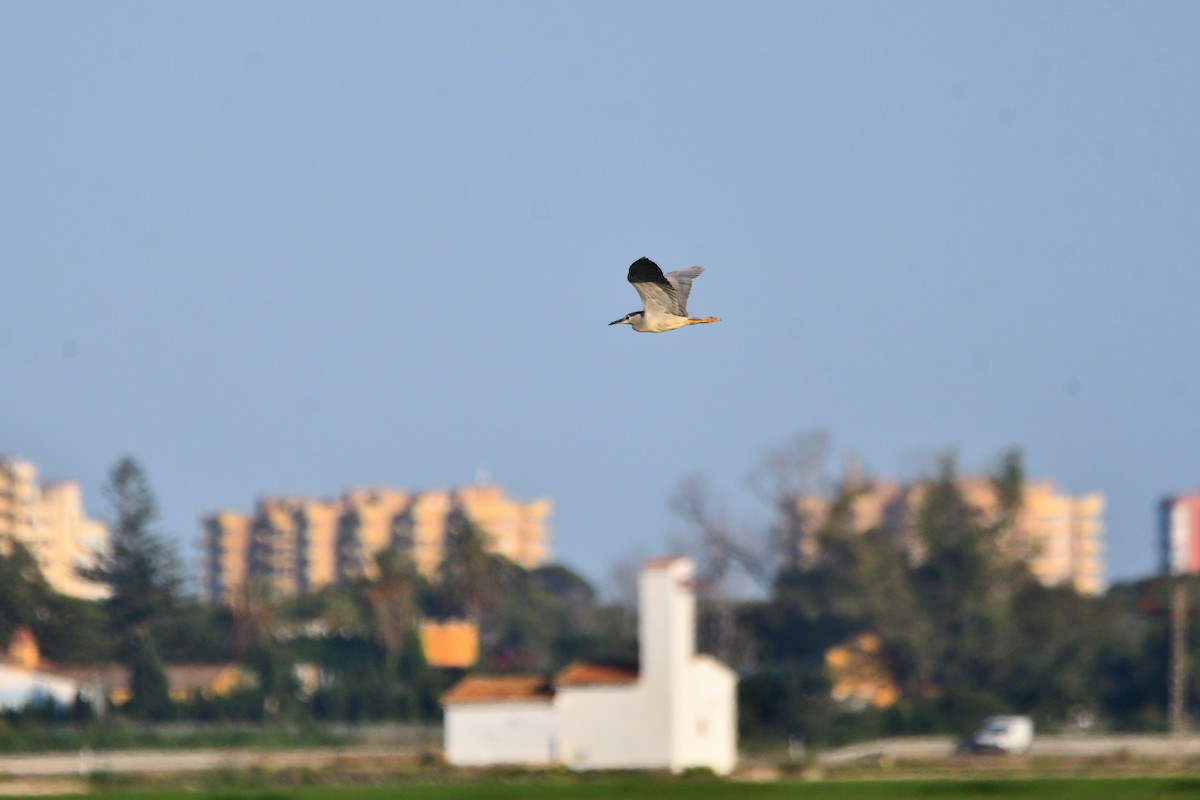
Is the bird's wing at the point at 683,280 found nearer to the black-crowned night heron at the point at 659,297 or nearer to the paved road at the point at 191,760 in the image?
the black-crowned night heron at the point at 659,297

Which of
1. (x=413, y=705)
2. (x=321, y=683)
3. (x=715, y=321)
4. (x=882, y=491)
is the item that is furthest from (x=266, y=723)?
(x=882, y=491)

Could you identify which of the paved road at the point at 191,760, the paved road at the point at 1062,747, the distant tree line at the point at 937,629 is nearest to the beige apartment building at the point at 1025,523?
the distant tree line at the point at 937,629

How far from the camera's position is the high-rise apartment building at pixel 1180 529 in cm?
16912

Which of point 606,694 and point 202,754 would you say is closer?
point 606,694

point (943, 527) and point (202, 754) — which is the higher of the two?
point (943, 527)

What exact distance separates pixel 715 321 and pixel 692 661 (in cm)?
2820

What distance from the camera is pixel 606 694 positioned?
47.4m

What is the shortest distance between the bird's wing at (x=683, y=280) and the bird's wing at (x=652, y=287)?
0.03 m

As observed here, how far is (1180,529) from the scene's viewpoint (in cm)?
17088

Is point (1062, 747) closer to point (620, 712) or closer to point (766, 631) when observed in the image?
point (620, 712)

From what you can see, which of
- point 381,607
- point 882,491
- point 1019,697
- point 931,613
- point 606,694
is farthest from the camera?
point 882,491

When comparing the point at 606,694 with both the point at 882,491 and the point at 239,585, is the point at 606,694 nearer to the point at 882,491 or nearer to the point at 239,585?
the point at 239,585

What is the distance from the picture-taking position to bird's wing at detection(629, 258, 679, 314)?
2031cm

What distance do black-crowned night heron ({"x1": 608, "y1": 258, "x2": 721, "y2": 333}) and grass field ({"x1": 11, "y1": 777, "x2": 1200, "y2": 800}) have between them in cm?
1380
